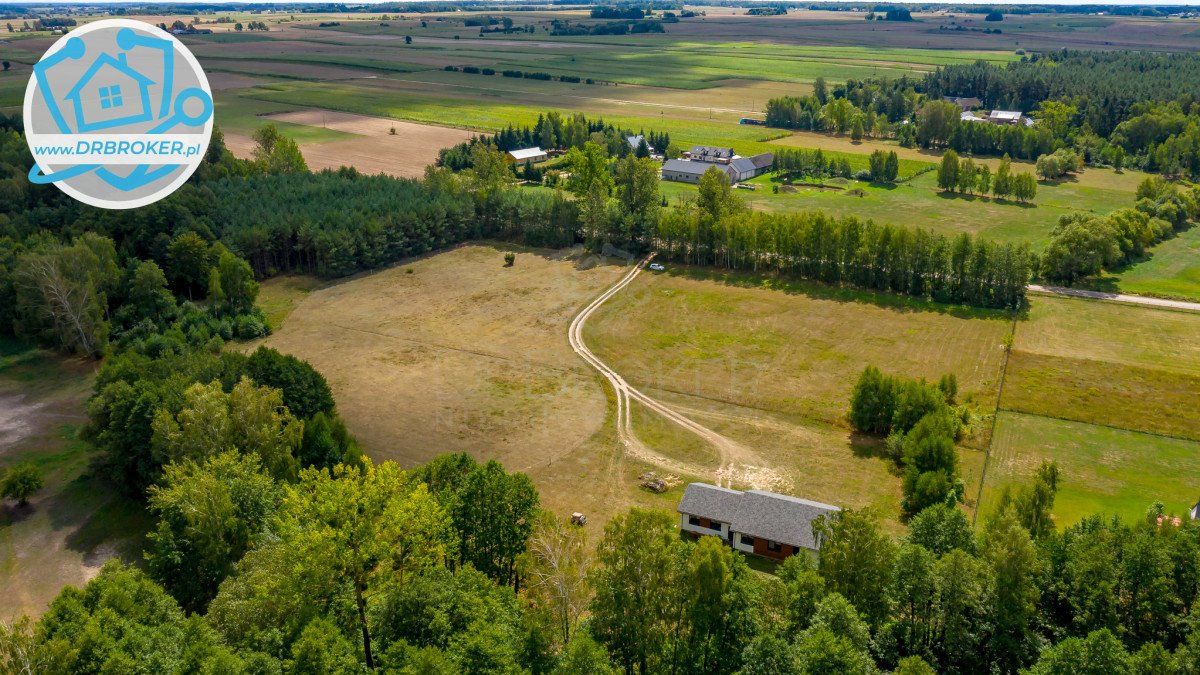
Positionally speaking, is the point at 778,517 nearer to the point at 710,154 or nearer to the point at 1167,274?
the point at 1167,274

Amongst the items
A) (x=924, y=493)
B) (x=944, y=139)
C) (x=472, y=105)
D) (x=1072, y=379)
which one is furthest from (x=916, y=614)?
(x=472, y=105)

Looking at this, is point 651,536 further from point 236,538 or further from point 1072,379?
point 1072,379

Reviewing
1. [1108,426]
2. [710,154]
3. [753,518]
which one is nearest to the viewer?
[753,518]

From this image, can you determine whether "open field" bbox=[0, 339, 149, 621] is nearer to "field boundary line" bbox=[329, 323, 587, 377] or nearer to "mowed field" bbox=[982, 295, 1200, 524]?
"field boundary line" bbox=[329, 323, 587, 377]

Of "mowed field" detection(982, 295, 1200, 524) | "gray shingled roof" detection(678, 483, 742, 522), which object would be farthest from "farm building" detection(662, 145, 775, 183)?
"gray shingled roof" detection(678, 483, 742, 522)

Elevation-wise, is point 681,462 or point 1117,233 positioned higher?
point 1117,233

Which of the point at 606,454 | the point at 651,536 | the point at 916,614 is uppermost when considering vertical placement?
the point at 651,536

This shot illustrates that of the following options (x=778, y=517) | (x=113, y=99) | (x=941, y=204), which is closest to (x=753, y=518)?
(x=778, y=517)

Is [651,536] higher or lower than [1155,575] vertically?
higher
